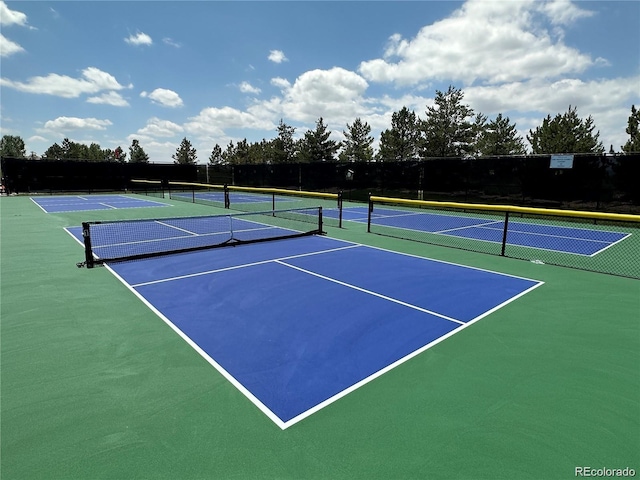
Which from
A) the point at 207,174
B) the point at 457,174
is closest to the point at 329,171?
the point at 457,174

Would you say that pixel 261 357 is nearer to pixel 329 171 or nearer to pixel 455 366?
pixel 455 366

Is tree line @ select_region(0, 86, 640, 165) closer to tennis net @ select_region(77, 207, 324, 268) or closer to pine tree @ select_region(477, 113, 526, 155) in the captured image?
pine tree @ select_region(477, 113, 526, 155)

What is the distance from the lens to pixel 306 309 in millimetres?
6070

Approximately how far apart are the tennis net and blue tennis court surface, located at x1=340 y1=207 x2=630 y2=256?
446cm

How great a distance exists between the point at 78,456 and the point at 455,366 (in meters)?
3.94

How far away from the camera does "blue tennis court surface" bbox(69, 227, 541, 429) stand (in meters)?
4.09

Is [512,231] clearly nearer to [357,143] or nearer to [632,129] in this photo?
[632,129]

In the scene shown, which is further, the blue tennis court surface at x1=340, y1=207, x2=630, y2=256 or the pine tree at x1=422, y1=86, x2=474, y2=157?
the pine tree at x1=422, y1=86, x2=474, y2=157

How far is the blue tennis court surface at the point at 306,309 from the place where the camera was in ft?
13.4

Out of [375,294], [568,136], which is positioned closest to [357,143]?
[568,136]

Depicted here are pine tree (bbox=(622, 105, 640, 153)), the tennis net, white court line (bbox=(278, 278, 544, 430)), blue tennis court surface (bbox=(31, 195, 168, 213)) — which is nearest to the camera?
white court line (bbox=(278, 278, 544, 430))

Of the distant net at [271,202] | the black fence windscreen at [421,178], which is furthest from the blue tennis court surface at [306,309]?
the black fence windscreen at [421,178]

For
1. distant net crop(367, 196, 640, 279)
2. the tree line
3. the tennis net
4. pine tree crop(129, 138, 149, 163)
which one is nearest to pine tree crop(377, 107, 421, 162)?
the tree line

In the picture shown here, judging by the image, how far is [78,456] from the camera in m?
2.91
